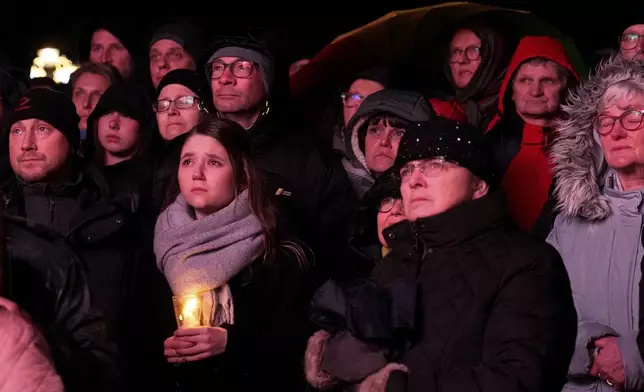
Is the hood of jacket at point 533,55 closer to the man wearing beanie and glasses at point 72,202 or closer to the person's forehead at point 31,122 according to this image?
the man wearing beanie and glasses at point 72,202

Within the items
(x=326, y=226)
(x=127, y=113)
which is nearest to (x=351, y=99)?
(x=326, y=226)

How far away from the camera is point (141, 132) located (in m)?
6.64

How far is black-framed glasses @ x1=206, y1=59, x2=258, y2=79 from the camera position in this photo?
6.16 metres

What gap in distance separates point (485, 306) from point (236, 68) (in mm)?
2221

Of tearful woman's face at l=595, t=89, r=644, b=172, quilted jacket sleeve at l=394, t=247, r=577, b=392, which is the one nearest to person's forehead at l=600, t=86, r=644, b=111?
tearful woman's face at l=595, t=89, r=644, b=172

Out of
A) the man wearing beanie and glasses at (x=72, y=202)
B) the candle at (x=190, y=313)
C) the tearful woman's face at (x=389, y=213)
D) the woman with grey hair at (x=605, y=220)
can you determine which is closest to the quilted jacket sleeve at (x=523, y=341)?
the woman with grey hair at (x=605, y=220)

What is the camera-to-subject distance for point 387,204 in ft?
17.5

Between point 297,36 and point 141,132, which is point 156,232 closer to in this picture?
point 141,132

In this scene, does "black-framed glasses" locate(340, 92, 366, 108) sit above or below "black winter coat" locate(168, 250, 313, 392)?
above

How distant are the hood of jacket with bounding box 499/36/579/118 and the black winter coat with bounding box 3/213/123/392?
2.39 metres

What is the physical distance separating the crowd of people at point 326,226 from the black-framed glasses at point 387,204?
0.06 ft

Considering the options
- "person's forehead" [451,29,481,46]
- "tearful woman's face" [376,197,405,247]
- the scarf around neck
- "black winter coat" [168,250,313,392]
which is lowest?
"black winter coat" [168,250,313,392]

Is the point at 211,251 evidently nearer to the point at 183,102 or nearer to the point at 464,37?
the point at 183,102

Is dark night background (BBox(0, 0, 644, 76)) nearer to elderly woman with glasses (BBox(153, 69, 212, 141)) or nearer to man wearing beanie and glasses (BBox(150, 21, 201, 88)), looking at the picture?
→ man wearing beanie and glasses (BBox(150, 21, 201, 88))
